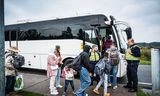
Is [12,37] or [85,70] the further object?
[12,37]

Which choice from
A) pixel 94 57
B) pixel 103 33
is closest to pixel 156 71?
pixel 94 57

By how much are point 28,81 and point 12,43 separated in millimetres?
4667

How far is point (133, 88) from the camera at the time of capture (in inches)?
327

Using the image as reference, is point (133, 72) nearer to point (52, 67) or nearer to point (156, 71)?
point (156, 71)

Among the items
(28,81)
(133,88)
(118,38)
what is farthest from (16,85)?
(118,38)

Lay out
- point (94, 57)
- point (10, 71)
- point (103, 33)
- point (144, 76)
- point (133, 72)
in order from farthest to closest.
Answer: point (144, 76) < point (103, 33) < point (94, 57) < point (133, 72) < point (10, 71)

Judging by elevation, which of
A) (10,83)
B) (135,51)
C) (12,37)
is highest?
(12,37)

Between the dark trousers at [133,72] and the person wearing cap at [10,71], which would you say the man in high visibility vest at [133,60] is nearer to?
the dark trousers at [133,72]

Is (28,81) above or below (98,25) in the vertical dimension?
below

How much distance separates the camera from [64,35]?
469 inches

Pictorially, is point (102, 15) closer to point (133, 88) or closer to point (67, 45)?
point (67, 45)

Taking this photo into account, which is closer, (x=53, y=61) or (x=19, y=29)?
(x=53, y=61)

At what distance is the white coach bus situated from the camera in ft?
34.1

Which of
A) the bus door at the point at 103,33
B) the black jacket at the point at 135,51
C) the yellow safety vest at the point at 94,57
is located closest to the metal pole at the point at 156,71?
the black jacket at the point at 135,51
